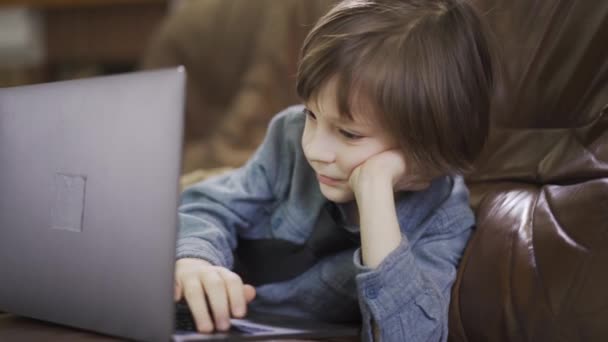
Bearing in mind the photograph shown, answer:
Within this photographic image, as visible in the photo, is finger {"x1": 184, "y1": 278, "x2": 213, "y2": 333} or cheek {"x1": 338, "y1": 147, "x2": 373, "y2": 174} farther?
cheek {"x1": 338, "y1": 147, "x2": 373, "y2": 174}

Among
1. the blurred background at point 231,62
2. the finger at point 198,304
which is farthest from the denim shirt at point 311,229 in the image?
the blurred background at point 231,62

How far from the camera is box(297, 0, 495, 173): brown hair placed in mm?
868

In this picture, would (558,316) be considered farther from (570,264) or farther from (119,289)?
(119,289)

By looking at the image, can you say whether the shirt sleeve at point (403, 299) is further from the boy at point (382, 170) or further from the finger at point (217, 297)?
the finger at point (217, 297)

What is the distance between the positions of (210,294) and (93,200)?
0.57 ft

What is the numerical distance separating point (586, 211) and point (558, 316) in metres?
0.14

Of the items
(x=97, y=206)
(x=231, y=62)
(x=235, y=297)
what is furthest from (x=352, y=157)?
(x=231, y=62)

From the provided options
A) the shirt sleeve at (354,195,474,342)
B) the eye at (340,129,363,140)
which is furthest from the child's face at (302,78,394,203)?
the shirt sleeve at (354,195,474,342)

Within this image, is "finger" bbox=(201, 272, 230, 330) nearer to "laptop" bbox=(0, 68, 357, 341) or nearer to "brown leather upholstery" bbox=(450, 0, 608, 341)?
"laptop" bbox=(0, 68, 357, 341)

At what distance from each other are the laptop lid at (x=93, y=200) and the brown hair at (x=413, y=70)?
27cm

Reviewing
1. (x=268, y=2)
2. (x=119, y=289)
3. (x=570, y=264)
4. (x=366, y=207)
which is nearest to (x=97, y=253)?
(x=119, y=289)

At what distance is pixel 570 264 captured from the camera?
89 centimetres

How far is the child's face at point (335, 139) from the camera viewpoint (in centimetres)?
88

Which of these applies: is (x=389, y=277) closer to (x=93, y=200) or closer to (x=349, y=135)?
(x=349, y=135)
